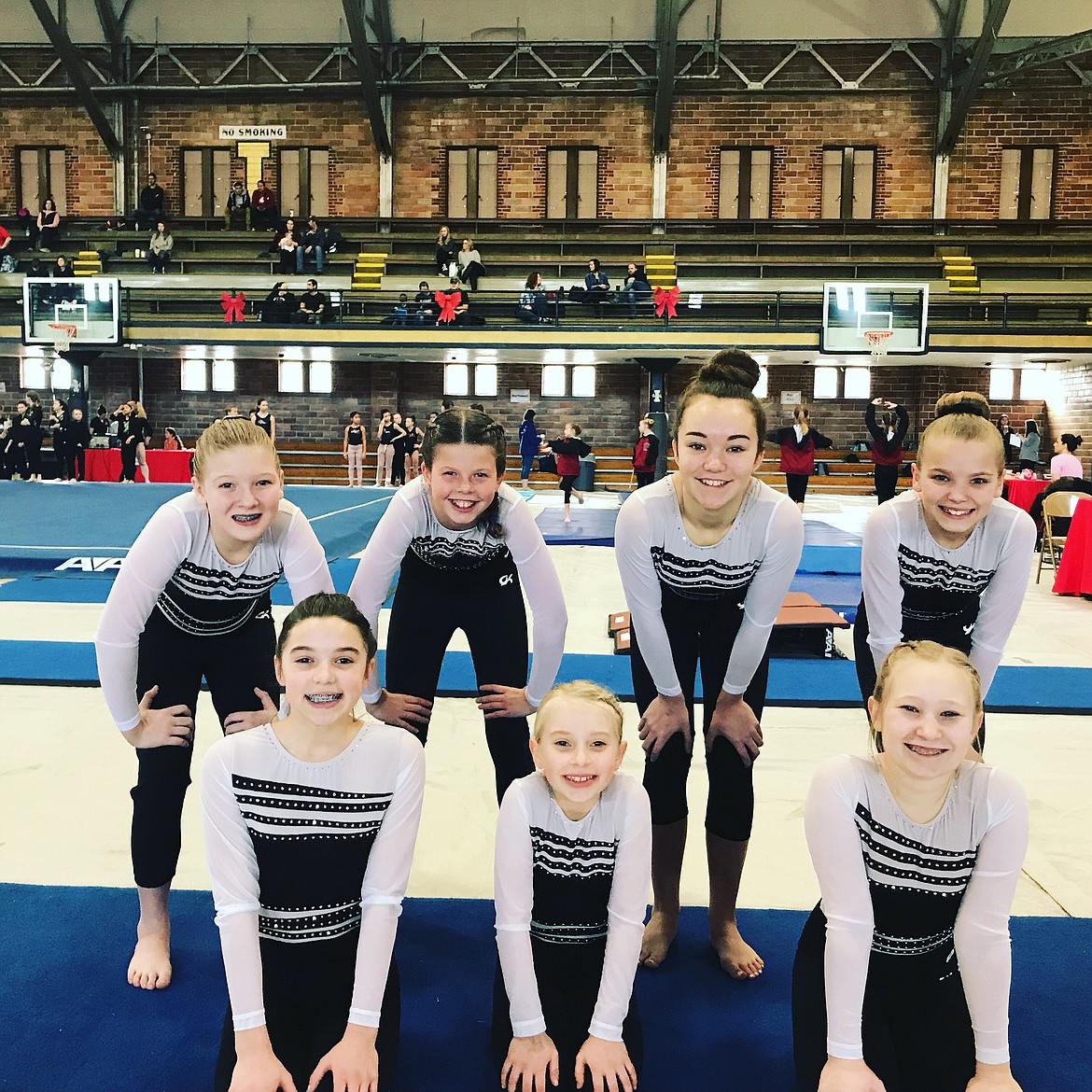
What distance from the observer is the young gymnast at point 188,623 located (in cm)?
204

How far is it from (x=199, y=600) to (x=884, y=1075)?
1710mm

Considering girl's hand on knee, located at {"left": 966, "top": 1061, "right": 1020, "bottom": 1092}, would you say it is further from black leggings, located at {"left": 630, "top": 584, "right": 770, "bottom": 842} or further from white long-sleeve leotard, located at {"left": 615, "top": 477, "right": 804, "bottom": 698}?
white long-sleeve leotard, located at {"left": 615, "top": 477, "right": 804, "bottom": 698}

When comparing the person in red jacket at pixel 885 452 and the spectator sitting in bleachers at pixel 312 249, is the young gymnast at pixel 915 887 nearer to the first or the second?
the person in red jacket at pixel 885 452

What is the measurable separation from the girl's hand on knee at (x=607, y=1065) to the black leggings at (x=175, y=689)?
107 cm

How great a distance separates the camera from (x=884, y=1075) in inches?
65.5

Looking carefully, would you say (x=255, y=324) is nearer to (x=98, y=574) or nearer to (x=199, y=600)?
(x=98, y=574)

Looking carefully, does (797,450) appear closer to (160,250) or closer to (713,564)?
(713,564)

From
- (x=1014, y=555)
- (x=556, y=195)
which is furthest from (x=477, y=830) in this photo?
(x=556, y=195)

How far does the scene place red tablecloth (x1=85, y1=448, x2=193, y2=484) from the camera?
15305mm

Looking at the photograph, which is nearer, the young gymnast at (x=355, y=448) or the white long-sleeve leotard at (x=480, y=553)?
the white long-sleeve leotard at (x=480, y=553)

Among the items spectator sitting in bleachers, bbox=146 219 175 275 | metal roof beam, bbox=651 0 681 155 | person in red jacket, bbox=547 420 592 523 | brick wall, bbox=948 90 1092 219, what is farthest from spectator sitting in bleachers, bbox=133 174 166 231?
brick wall, bbox=948 90 1092 219

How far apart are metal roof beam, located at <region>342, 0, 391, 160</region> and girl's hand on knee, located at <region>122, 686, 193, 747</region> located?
16.9m

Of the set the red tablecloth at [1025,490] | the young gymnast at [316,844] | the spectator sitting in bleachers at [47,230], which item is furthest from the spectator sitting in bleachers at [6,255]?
the young gymnast at [316,844]

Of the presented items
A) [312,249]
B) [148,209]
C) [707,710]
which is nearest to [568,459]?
[312,249]
